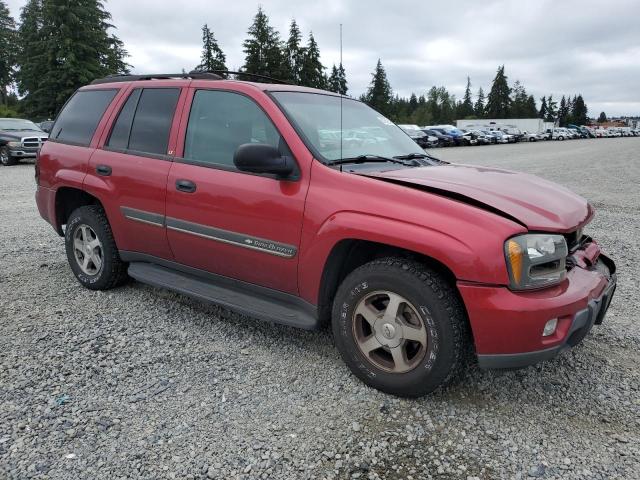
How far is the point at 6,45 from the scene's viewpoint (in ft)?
197

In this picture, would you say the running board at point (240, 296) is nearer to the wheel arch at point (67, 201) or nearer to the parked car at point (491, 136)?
the wheel arch at point (67, 201)

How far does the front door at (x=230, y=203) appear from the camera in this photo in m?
3.19

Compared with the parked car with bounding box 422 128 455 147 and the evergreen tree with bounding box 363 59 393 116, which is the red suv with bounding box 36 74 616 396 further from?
the evergreen tree with bounding box 363 59 393 116

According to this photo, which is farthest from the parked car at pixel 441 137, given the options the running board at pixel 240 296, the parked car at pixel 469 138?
the running board at pixel 240 296

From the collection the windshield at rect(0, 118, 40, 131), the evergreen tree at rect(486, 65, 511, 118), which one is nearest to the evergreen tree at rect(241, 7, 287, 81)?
the windshield at rect(0, 118, 40, 131)

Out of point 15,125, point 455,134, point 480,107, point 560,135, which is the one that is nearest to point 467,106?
point 480,107

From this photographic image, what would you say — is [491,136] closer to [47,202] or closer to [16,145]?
[16,145]

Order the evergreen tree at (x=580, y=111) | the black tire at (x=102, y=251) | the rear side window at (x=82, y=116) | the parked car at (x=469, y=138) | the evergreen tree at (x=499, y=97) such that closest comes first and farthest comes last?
the black tire at (x=102, y=251)
the rear side window at (x=82, y=116)
the parked car at (x=469, y=138)
the evergreen tree at (x=499, y=97)
the evergreen tree at (x=580, y=111)

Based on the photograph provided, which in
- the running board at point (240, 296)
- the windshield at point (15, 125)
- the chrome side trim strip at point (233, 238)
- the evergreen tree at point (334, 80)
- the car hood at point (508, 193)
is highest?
the evergreen tree at point (334, 80)

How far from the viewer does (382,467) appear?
2.42 meters

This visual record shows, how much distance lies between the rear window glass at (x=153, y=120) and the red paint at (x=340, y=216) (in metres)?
0.09

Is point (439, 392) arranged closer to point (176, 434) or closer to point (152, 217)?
point (176, 434)

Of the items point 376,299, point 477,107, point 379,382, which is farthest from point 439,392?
point 477,107

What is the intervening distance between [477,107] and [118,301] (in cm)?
12093
